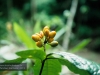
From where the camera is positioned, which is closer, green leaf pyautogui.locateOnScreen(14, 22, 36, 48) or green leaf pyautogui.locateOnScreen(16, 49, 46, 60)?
green leaf pyautogui.locateOnScreen(16, 49, 46, 60)

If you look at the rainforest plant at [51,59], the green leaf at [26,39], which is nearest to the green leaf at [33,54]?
the rainforest plant at [51,59]

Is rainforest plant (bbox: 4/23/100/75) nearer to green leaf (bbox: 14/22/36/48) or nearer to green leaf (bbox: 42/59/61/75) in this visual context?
green leaf (bbox: 42/59/61/75)

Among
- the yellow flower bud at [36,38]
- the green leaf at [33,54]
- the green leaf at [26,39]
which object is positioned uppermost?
the green leaf at [26,39]

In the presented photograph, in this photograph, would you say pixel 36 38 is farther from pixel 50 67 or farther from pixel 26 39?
pixel 26 39

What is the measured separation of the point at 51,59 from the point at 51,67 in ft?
0.11

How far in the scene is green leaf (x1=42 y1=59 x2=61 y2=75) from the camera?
62cm

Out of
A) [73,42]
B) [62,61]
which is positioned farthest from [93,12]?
[62,61]

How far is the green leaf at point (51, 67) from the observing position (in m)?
0.62

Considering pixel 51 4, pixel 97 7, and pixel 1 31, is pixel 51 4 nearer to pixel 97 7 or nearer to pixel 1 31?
pixel 97 7

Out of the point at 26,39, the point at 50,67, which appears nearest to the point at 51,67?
the point at 50,67

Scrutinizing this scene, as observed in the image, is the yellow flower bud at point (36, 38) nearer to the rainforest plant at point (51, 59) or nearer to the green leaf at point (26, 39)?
the rainforest plant at point (51, 59)

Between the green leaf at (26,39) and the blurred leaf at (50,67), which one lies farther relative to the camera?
the green leaf at (26,39)

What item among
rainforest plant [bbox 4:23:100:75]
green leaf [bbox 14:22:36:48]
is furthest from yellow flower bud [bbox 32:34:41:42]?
green leaf [bbox 14:22:36:48]

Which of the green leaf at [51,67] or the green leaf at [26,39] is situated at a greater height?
the green leaf at [26,39]
